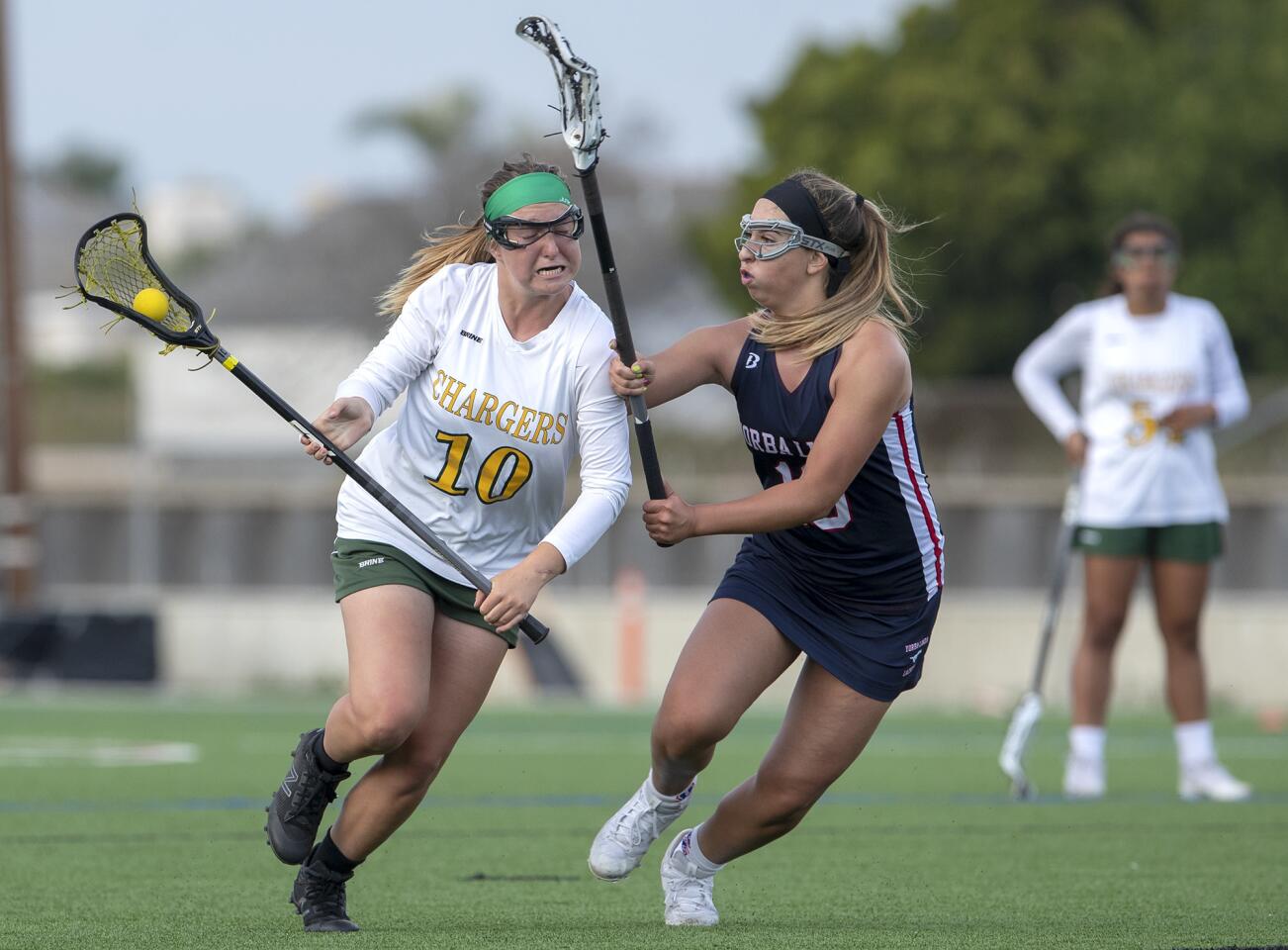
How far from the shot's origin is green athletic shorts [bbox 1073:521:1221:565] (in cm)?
896

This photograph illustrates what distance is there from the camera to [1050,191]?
34.6 meters

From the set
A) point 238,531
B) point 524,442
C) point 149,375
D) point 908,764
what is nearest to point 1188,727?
point 908,764

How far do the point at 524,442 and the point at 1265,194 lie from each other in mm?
29223

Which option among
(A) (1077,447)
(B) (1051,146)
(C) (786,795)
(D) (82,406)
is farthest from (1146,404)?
(D) (82,406)

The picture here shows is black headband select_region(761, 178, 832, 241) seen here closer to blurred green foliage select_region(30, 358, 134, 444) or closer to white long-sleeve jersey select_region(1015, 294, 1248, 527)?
white long-sleeve jersey select_region(1015, 294, 1248, 527)

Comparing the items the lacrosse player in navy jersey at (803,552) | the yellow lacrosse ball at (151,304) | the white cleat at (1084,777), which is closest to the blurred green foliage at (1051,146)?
the white cleat at (1084,777)

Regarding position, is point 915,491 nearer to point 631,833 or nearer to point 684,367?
point 684,367

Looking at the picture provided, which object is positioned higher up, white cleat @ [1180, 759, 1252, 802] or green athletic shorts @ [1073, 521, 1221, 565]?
green athletic shorts @ [1073, 521, 1221, 565]

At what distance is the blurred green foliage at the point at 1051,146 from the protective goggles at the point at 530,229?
26.7m

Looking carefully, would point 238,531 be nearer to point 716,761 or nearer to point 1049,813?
point 716,761

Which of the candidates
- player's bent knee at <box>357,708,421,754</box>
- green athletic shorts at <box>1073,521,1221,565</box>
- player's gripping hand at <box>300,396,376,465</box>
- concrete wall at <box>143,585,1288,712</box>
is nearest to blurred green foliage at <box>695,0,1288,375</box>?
concrete wall at <box>143,585,1288,712</box>

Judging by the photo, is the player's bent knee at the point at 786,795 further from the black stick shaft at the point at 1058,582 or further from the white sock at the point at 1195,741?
the black stick shaft at the point at 1058,582

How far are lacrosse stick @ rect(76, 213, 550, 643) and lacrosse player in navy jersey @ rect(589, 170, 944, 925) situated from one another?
0.53 meters

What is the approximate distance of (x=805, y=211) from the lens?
18.3 feet
